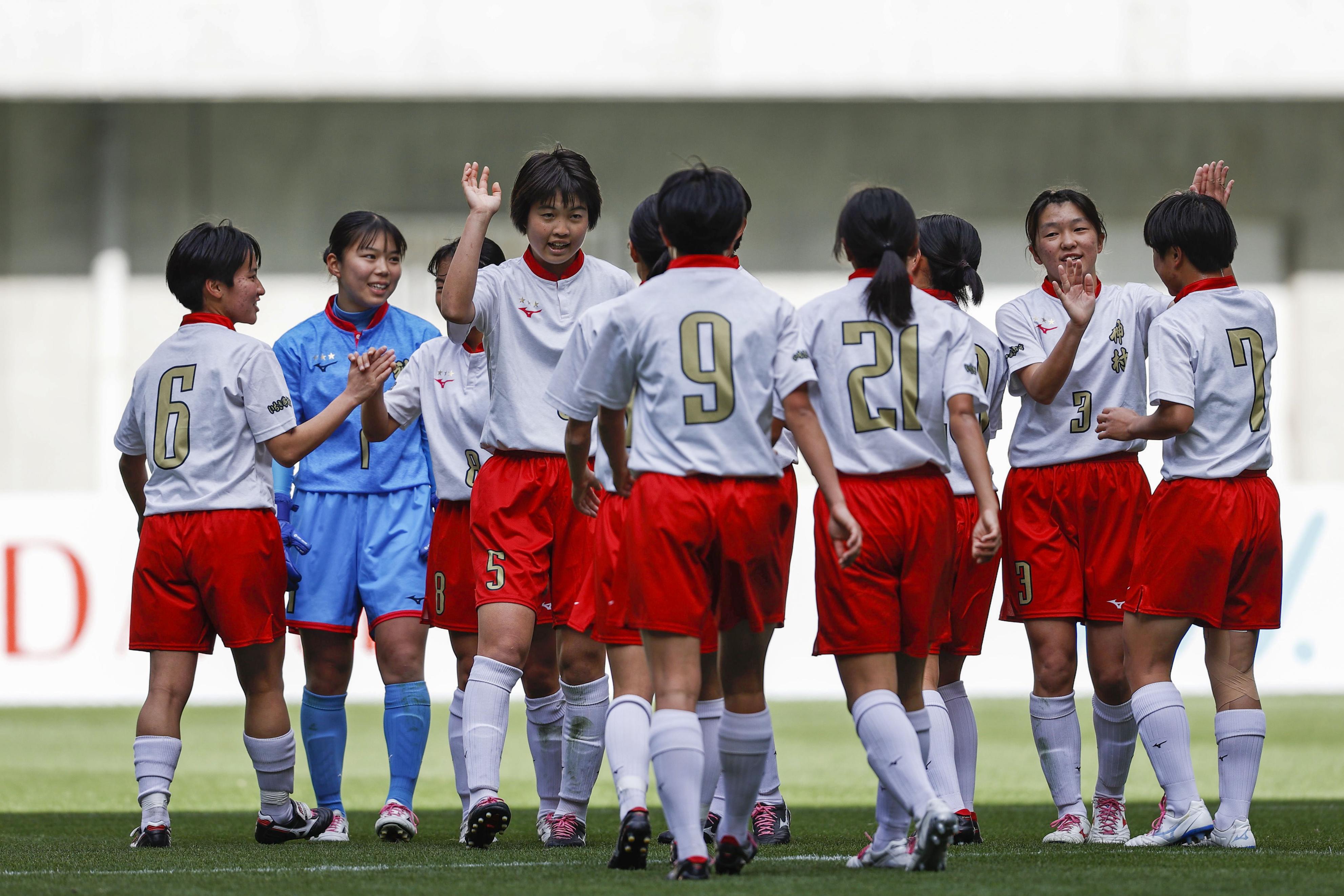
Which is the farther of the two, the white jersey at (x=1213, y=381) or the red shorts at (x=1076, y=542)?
the red shorts at (x=1076, y=542)

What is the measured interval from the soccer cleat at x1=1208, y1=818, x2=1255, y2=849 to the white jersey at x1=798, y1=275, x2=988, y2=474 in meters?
1.43

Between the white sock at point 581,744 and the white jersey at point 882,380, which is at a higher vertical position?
the white jersey at point 882,380

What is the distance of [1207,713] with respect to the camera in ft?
36.3

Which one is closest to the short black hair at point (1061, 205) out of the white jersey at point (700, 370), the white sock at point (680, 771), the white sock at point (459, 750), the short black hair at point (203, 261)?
the white jersey at point (700, 370)

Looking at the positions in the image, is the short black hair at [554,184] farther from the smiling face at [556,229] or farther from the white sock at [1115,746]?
the white sock at [1115,746]

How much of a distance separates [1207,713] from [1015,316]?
630 centimetres

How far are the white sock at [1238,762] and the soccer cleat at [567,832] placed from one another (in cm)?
182

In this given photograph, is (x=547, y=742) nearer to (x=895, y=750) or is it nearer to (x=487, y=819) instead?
(x=487, y=819)

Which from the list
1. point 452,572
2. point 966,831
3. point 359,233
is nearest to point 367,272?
point 359,233

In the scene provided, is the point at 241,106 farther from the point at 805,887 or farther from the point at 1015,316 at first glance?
the point at 805,887

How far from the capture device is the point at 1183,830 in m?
4.93

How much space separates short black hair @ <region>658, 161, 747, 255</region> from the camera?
13.9ft

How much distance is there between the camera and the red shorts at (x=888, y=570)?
4.24m

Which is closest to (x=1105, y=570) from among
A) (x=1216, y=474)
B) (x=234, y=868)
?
(x=1216, y=474)
